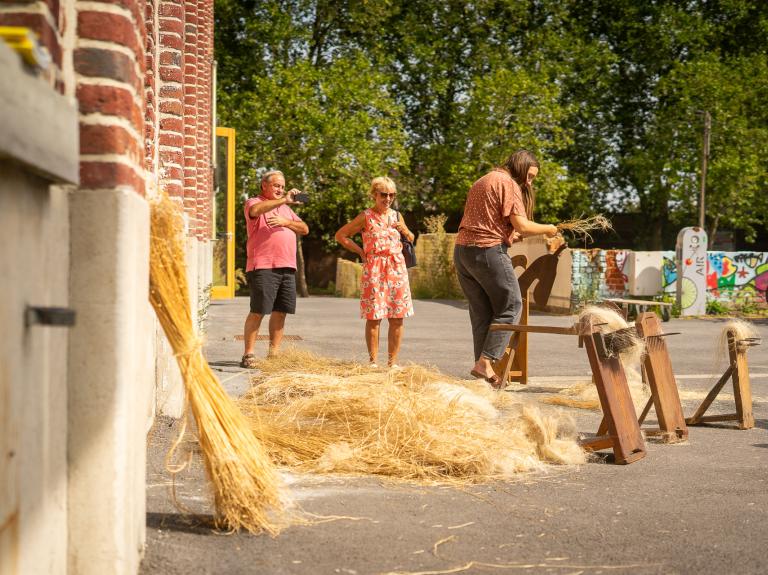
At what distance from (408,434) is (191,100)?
17.1 ft

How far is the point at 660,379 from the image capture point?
6.25 m

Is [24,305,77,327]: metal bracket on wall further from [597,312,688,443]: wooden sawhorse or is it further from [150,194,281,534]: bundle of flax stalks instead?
[597,312,688,443]: wooden sawhorse

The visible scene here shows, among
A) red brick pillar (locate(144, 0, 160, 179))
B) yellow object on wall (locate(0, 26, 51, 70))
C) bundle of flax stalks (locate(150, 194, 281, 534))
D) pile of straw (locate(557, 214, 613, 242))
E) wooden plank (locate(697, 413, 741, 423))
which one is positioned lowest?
wooden plank (locate(697, 413, 741, 423))

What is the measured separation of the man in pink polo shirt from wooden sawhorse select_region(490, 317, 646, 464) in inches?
162

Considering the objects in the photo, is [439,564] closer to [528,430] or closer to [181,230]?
[181,230]

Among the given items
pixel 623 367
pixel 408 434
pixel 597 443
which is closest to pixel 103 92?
pixel 408 434

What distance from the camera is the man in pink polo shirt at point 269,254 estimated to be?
9.26m

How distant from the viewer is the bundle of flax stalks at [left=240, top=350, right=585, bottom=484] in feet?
16.9

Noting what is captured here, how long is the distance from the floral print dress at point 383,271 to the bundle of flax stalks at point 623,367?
1.73m

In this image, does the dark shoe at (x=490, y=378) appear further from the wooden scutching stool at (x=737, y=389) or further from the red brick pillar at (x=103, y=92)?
the red brick pillar at (x=103, y=92)

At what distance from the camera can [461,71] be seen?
129 feet

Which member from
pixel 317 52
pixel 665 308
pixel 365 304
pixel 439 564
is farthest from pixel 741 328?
pixel 317 52

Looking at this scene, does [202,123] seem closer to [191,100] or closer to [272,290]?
[191,100]

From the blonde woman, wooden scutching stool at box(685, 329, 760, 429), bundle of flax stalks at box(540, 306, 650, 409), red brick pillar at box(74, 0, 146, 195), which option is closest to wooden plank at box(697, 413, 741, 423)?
wooden scutching stool at box(685, 329, 760, 429)
